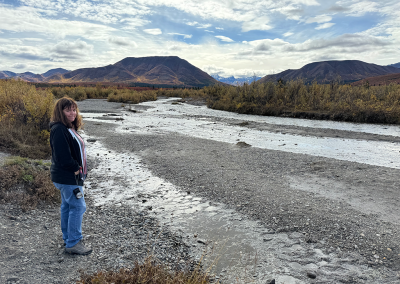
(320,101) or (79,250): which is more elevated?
(320,101)

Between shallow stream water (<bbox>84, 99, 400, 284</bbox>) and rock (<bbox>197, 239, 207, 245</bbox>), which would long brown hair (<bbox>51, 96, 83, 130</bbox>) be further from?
rock (<bbox>197, 239, 207, 245</bbox>)

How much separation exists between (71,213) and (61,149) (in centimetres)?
112

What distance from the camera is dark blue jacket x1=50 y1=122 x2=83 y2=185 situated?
3660 mm

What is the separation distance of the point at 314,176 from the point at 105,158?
8627 millimetres

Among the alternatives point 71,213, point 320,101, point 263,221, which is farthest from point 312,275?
point 320,101

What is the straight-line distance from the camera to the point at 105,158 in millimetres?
10969

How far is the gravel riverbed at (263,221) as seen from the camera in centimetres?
389

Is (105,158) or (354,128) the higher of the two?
(354,128)

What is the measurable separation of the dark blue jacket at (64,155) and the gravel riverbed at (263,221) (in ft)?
4.35

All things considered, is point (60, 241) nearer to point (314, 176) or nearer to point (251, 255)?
point (251, 255)

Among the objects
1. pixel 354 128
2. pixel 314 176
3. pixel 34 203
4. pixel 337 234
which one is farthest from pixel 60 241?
pixel 354 128

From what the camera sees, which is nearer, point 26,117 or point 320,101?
point 26,117

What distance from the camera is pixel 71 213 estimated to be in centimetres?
402

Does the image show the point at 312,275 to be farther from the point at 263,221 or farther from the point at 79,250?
the point at 79,250
